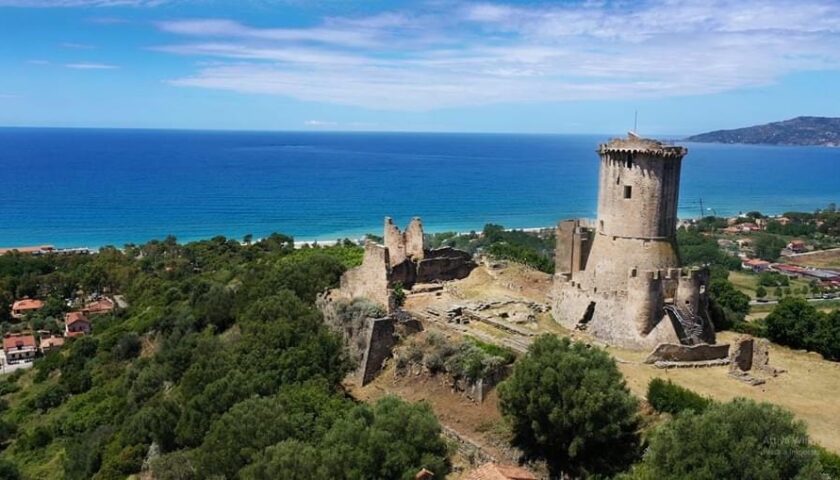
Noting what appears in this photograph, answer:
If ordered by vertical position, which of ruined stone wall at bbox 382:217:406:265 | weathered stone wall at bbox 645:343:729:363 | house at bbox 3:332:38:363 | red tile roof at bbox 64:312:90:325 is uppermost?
ruined stone wall at bbox 382:217:406:265

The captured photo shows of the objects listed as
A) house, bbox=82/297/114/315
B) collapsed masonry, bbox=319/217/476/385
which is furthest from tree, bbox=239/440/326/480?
house, bbox=82/297/114/315

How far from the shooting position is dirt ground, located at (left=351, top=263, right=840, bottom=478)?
21.2 m

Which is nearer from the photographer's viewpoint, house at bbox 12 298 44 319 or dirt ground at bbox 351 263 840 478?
dirt ground at bbox 351 263 840 478

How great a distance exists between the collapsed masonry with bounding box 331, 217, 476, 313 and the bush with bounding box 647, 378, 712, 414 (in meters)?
13.4

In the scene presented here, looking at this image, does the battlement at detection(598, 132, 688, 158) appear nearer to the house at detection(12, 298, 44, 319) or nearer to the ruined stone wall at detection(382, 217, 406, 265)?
the ruined stone wall at detection(382, 217, 406, 265)

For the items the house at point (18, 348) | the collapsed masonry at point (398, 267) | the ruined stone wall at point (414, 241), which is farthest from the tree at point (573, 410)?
the house at point (18, 348)

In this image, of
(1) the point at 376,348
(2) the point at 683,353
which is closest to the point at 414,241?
(1) the point at 376,348

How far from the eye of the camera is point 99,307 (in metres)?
71.6

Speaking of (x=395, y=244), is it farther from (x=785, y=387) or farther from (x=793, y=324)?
(x=785, y=387)

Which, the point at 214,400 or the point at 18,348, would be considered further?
the point at 18,348

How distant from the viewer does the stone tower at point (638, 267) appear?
2552 centimetres

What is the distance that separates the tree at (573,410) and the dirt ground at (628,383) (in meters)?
1.73

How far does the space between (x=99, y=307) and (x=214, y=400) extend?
52.1 meters

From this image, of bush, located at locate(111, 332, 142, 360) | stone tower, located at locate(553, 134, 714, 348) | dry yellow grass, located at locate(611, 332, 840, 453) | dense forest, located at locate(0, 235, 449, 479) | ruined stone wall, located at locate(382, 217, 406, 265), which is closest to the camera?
dense forest, located at locate(0, 235, 449, 479)
